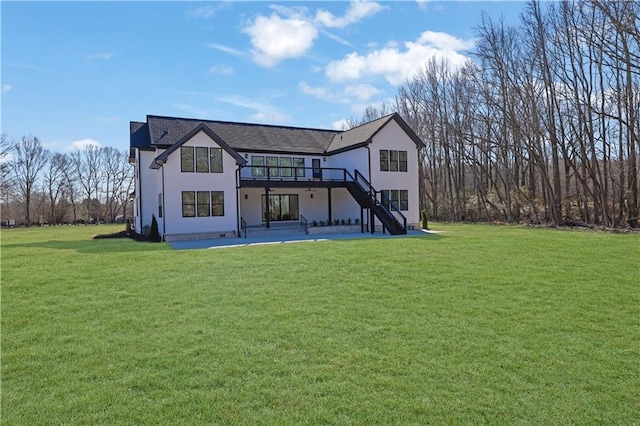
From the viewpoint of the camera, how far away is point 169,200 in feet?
58.2

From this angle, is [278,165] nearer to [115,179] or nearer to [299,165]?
[299,165]

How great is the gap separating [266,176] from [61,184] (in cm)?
4217

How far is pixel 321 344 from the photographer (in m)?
4.99

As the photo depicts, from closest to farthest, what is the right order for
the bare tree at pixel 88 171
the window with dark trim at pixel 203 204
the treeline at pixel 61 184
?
the window with dark trim at pixel 203 204 → the treeline at pixel 61 184 → the bare tree at pixel 88 171

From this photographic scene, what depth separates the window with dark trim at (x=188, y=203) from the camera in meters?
18.1

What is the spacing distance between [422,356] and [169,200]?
51.6ft

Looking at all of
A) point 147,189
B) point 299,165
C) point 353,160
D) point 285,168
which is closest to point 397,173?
point 353,160

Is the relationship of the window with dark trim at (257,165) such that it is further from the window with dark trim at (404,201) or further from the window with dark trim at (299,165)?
the window with dark trim at (404,201)

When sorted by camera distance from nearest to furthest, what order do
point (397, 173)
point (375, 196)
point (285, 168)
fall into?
point (375, 196) → point (285, 168) → point (397, 173)

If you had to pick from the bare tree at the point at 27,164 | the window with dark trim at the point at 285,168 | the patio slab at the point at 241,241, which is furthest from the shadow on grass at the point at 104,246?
the bare tree at the point at 27,164

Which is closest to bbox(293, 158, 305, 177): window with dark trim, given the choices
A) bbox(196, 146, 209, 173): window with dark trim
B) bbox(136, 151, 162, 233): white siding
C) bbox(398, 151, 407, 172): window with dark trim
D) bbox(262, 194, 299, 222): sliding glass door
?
bbox(262, 194, 299, 222): sliding glass door

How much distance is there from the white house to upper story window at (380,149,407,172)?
2.3 inches

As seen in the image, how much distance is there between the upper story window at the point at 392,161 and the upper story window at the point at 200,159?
941 cm

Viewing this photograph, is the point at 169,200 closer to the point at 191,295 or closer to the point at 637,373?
the point at 191,295
